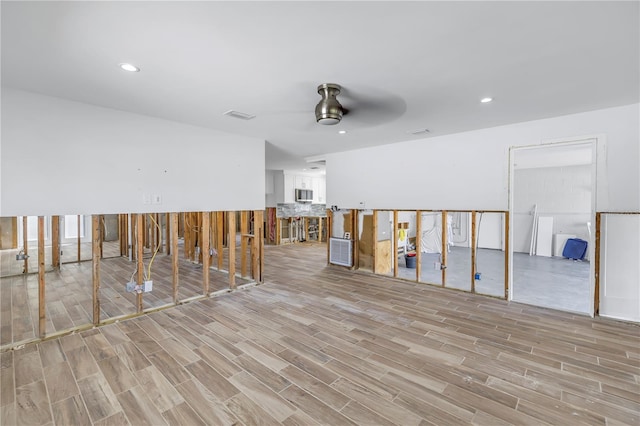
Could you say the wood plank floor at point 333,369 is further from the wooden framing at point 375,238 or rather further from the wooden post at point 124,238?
the wooden post at point 124,238

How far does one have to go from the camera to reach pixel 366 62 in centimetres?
217

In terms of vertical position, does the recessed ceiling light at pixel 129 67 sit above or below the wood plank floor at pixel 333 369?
above

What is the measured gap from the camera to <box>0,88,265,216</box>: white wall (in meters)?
2.68

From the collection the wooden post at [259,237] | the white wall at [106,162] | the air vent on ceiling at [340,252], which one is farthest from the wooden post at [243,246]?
the air vent on ceiling at [340,252]

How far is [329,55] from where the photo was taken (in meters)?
2.07

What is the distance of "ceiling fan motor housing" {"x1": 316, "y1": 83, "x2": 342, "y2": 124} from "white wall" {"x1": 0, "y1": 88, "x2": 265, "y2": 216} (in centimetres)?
226

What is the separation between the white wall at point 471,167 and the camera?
10.4ft

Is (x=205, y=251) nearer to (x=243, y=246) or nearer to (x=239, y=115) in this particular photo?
(x=243, y=246)

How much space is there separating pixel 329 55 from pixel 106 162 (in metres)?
2.88

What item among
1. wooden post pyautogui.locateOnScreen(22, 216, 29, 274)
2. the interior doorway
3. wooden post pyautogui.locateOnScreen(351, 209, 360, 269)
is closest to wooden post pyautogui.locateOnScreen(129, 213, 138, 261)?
wooden post pyautogui.locateOnScreen(22, 216, 29, 274)

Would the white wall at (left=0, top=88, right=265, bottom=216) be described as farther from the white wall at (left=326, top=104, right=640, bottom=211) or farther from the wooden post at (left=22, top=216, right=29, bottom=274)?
the wooden post at (left=22, top=216, right=29, bottom=274)

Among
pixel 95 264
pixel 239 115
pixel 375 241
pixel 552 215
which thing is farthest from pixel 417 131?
pixel 552 215

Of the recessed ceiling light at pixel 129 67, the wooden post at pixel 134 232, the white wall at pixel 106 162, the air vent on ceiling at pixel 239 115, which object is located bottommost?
the wooden post at pixel 134 232

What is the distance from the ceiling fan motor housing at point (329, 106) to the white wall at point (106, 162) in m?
2.26
